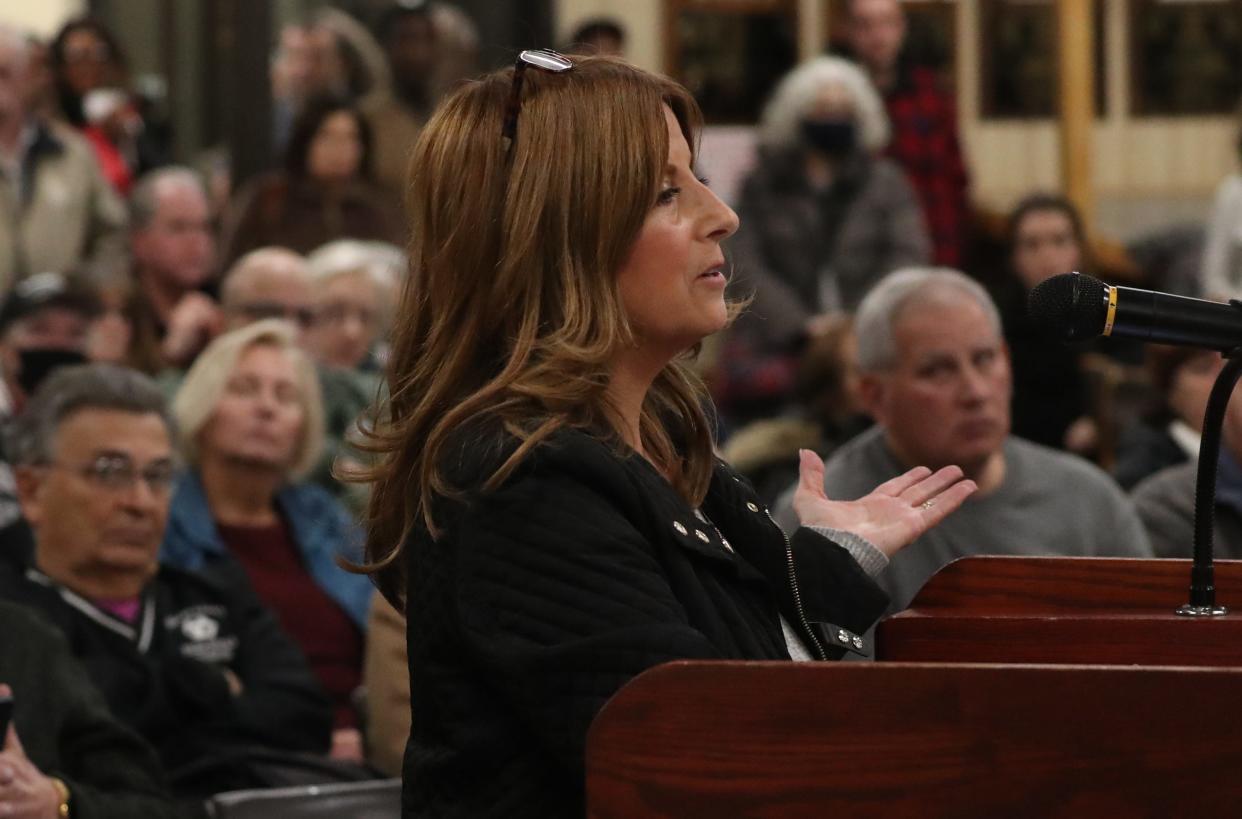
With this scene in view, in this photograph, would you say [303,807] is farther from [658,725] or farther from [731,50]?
[731,50]

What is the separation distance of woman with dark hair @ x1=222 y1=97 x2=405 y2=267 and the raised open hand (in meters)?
4.83

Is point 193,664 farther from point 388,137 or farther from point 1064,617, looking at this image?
point 388,137

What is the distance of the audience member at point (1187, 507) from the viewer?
4391 millimetres

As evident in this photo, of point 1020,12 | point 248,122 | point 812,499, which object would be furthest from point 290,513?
point 1020,12

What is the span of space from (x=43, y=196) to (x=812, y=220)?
2.48 metres

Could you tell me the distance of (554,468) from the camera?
182 cm

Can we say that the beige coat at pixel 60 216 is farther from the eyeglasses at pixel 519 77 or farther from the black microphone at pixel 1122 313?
the black microphone at pixel 1122 313

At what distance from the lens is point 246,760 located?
377 centimetres

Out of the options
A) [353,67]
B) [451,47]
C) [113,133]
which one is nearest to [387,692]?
[353,67]

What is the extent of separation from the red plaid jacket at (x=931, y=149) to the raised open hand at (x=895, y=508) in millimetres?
5165

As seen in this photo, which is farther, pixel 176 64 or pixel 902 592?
pixel 176 64

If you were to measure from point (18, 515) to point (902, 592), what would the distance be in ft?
5.60

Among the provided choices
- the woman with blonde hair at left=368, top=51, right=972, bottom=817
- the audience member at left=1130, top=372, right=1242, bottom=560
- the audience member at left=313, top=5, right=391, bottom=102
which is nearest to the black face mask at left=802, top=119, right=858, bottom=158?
the audience member at left=313, top=5, right=391, bottom=102

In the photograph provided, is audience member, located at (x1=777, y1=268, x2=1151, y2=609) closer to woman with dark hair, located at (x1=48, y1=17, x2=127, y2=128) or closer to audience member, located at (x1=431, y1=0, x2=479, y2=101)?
audience member, located at (x1=431, y1=0, x2=479, y2=101)
